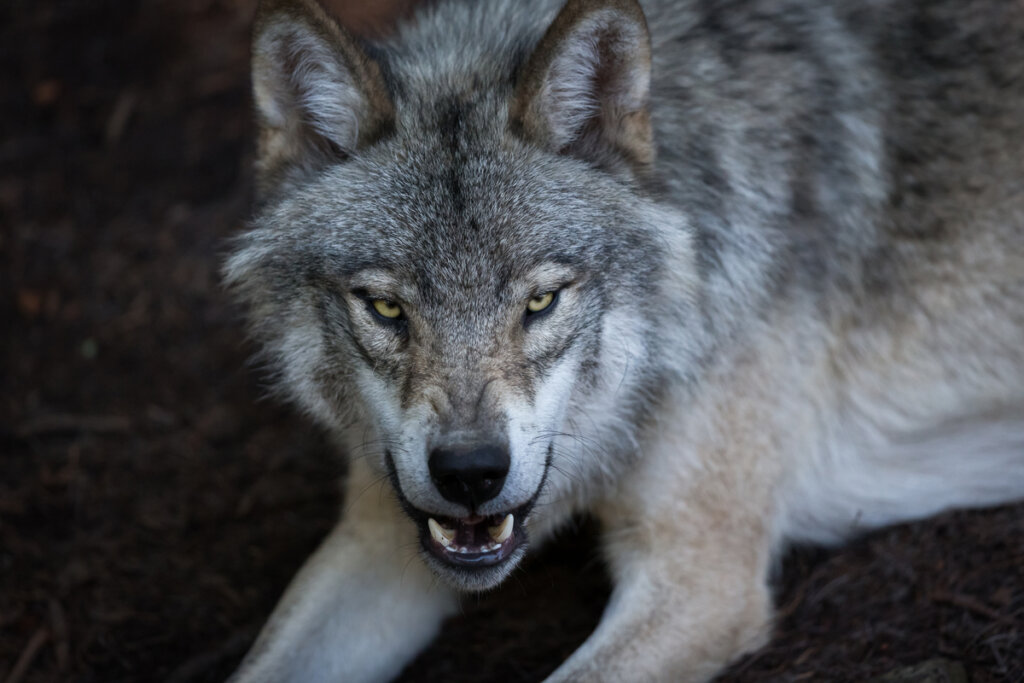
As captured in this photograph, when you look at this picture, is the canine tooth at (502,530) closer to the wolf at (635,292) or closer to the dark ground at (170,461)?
the wolf at (635,292)

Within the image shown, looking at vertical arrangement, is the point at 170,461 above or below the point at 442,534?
below

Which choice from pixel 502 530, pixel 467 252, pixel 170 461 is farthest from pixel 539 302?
pixel 170 461

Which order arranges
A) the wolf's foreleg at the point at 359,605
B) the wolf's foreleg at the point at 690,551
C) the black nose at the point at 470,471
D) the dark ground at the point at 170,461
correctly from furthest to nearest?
the dark ground at the point at 170,461 → the wolf's foreleg at the point at 359,605 → the wolf's foreleg at the point at 690,551 → the black nose at the point at 470,471

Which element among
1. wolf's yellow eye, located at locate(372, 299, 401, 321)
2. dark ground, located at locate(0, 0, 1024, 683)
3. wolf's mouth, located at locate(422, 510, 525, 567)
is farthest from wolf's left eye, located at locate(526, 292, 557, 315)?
dark ground, located at locate(0, 0, 1024, 683)

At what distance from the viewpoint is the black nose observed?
8.83 feet

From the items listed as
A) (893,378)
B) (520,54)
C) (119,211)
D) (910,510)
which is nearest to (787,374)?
(893,378)

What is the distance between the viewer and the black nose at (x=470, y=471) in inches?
106

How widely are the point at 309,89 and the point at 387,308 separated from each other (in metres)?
0.79

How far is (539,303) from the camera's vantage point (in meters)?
2.96

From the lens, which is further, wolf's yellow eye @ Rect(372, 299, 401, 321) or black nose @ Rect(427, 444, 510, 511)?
wolf's yellow eye @ Rect(372, 299, 401, 321)

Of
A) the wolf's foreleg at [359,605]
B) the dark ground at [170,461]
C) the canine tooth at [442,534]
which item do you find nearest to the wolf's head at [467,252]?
the canine tooth at [442,534]

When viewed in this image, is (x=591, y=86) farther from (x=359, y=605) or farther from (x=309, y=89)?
(x=359, y=605)

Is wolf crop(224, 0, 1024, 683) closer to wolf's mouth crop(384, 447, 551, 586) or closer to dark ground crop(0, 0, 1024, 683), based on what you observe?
wolf's mouth crop(384, 447, 551, 586)

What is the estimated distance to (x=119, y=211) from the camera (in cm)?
634
